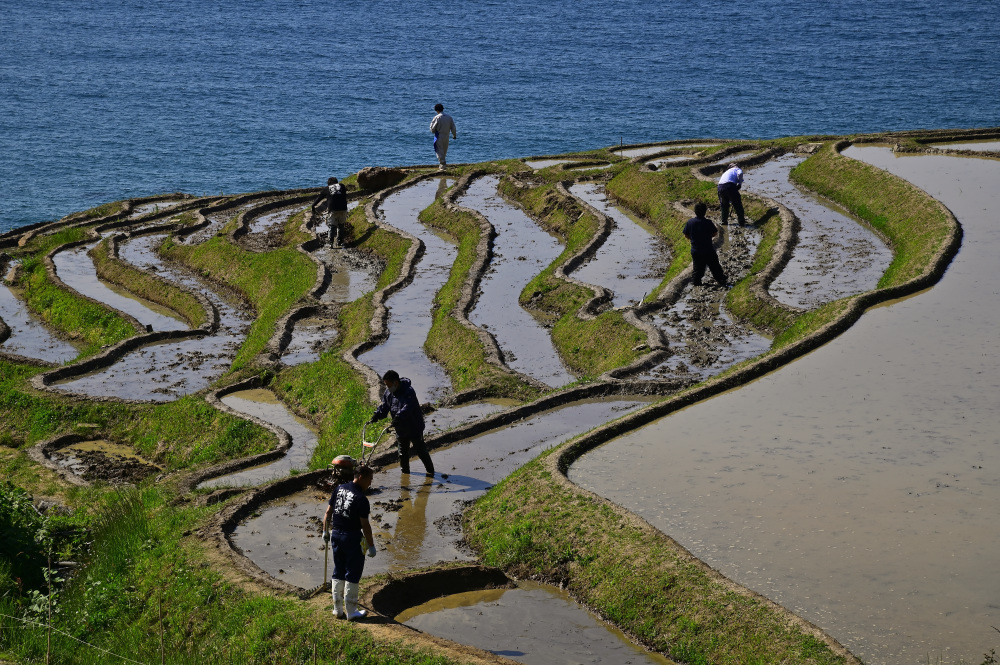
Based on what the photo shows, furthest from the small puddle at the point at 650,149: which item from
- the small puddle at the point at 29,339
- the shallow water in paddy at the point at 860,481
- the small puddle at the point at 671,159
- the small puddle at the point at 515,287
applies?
the shallow water in paddy at the point at 860,481

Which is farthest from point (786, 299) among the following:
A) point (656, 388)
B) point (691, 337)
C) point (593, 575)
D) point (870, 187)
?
point (593, 575)

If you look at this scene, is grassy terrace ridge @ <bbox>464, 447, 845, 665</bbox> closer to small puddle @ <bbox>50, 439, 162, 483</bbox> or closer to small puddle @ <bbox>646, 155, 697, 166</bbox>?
small puddle @ <bbox>50, 439, 162, 483</bbox>

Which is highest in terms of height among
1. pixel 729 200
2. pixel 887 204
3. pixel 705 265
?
pixel 887 204

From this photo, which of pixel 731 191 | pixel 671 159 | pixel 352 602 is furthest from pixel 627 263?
pixel 352 602

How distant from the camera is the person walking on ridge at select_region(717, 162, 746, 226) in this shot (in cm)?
2825

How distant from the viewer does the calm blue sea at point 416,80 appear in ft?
252

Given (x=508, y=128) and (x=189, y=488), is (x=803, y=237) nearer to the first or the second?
(x=189, y=488)

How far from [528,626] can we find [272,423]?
37.3 ft

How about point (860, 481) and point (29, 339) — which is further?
point (29, 339)

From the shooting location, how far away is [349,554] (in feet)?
38.7

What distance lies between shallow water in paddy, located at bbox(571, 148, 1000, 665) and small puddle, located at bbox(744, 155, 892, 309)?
2.99 metres

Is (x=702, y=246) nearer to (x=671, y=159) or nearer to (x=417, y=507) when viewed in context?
(x=417, y=507)

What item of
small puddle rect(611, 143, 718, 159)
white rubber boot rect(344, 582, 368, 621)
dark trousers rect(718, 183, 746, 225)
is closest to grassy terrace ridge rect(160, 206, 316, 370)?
dark trousers rect(718, 183, 746, 225)

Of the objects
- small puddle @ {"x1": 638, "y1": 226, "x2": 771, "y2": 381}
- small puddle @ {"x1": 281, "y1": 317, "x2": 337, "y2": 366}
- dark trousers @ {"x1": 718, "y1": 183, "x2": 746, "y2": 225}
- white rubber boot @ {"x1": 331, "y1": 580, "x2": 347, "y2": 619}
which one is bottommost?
white rubber boot @ {"x1": 331, "y1": 580, "x2": 347, "y2": 619}
